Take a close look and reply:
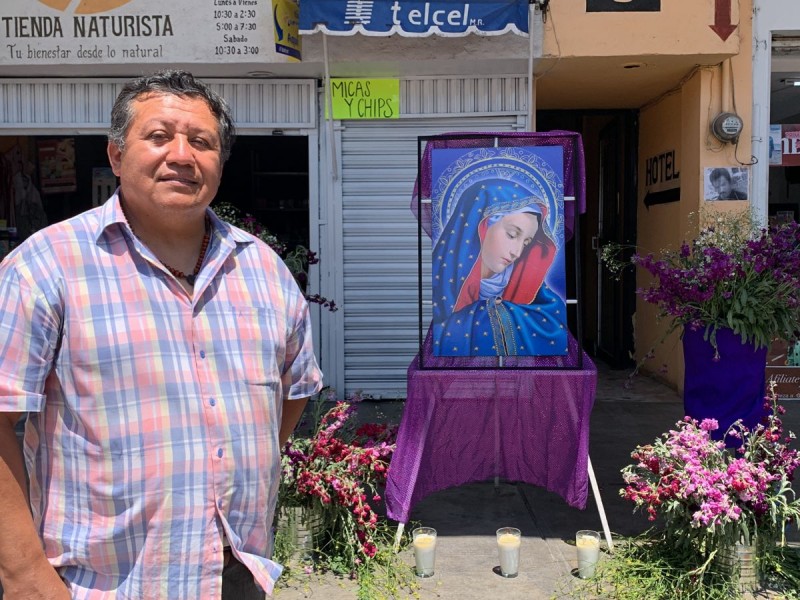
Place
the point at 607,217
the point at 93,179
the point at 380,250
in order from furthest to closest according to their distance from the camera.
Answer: the point at 607,217 < the point at 93,179 < the point at 380,250

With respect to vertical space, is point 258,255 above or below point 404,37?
below

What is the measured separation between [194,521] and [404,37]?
5028mm

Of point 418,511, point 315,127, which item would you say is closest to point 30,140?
point 315,127

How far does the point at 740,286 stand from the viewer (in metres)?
3.91

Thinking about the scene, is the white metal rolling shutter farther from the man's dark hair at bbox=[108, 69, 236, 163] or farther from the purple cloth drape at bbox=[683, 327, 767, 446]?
the man's dark hair at bbox=[108, 69, 236, 163]

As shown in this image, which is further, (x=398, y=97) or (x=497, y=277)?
(x=398, y=97)

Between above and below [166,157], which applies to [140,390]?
below

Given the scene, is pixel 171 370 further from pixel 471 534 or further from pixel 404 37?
pixel 404 37

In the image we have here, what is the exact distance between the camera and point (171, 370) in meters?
1.62

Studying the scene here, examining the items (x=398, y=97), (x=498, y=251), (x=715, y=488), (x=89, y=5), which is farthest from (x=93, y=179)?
(x=715, y=488)

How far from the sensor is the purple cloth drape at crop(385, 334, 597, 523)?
12.1 ft

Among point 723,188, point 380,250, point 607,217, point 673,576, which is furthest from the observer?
point 607,217

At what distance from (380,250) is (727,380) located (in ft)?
11.1

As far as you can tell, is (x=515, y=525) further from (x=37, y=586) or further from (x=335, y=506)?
(x=37, y=586)
